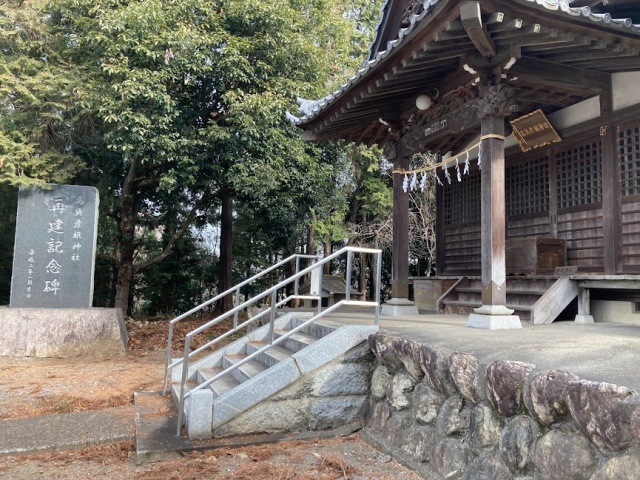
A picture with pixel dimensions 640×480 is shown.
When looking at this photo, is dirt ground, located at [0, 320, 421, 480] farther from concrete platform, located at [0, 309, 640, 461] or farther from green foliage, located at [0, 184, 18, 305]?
green foliage, located at [0, 184, 18, 305]

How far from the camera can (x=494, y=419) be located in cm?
306

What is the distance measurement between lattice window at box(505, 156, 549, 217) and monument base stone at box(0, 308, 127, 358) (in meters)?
7.50

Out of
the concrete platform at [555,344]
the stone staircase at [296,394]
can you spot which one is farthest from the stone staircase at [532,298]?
the stone staircase at [296,394]

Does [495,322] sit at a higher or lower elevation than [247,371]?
higher

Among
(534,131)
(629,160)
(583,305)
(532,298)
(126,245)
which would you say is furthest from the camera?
(126,245)

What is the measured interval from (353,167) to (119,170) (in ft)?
22.5

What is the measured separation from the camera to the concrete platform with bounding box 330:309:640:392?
2.85 meters

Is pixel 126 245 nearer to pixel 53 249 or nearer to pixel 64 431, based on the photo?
pixel 53 249

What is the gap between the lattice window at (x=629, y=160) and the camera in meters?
5.84

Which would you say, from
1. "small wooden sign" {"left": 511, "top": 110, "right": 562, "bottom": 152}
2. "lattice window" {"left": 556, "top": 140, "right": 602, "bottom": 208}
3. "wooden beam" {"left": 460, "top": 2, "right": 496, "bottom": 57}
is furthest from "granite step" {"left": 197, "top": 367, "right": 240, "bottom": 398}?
"small wooden sign" {"left": 511, "top": 110, "right": 562, "bottom": 152}

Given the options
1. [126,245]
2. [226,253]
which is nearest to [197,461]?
[126,245]

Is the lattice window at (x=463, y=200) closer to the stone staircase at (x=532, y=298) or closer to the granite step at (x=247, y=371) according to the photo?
the stone staircase at (x=532, y=298)

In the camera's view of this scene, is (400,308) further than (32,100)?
No

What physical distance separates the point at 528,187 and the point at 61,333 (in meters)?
8.47
